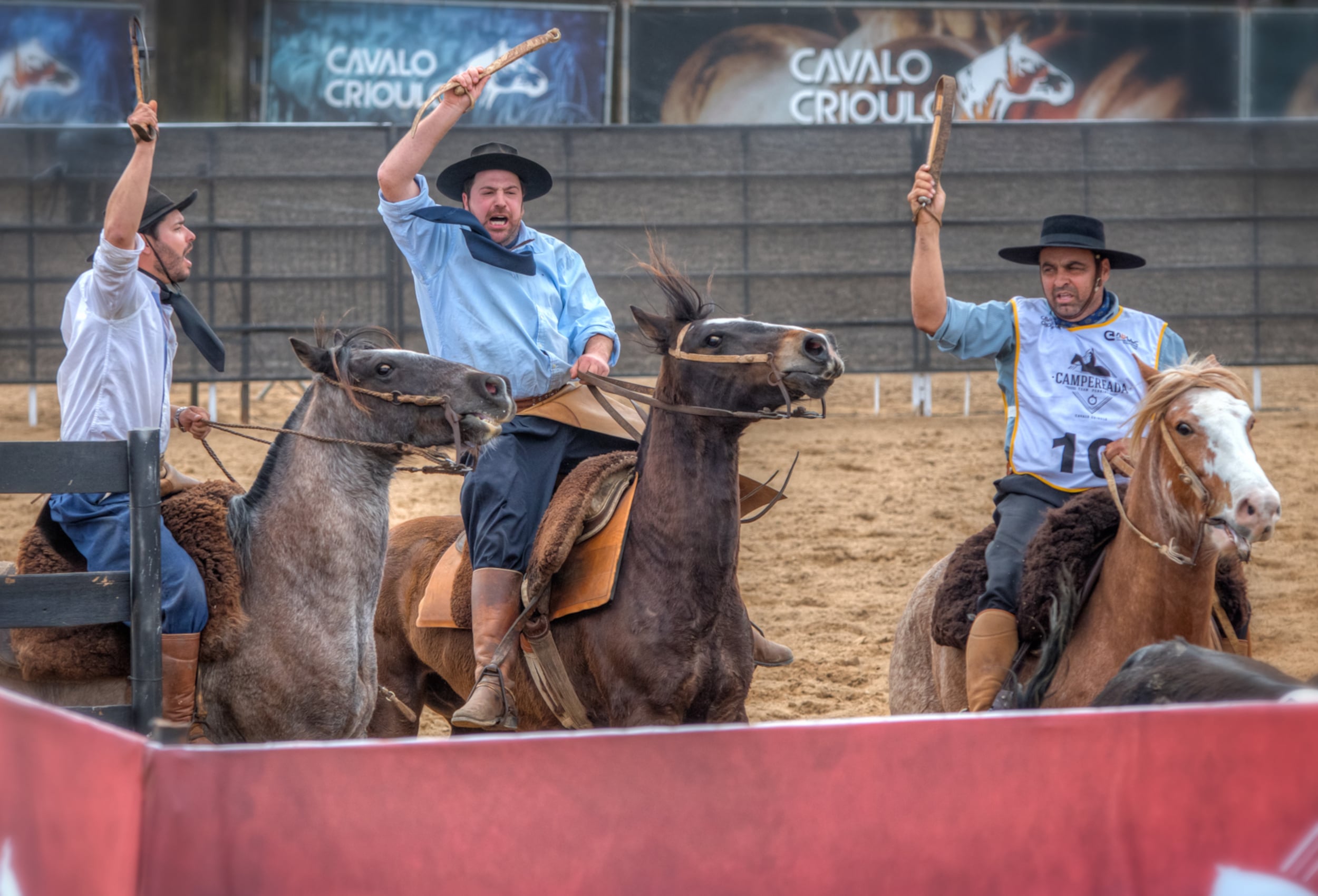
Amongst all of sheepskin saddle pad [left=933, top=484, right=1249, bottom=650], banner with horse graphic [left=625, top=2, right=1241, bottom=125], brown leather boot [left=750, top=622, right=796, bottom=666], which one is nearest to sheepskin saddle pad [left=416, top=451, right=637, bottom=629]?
brown leather boot [left=750, top=622, right=796, bottom=666]

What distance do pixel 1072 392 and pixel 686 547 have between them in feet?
4.69

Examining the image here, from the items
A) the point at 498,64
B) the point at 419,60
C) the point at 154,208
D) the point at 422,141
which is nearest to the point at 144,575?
the point at 154,208

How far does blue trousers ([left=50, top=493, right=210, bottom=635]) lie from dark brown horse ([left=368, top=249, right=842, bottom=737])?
94cm

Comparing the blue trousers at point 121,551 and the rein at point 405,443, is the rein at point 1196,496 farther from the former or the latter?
the blue trousers at point 121,551

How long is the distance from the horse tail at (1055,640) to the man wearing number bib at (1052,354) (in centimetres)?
20

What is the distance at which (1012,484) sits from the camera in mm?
4121

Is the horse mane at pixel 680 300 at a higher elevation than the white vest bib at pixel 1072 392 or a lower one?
higher

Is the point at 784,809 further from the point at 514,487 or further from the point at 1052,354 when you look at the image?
the point at 1052,354

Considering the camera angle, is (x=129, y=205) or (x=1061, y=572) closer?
(x=129, y=205)

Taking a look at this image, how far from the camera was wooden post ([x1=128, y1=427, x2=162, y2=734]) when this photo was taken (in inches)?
125

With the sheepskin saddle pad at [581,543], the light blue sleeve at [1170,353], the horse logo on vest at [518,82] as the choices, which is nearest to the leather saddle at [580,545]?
the sheepskin saddle pad at [581,543]

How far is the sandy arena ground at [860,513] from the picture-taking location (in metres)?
6.29

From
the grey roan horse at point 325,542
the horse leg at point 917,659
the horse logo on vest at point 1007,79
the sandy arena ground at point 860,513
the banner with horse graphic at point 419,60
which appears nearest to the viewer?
the grey roan horse at point 325,542

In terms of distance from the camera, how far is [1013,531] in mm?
3990
